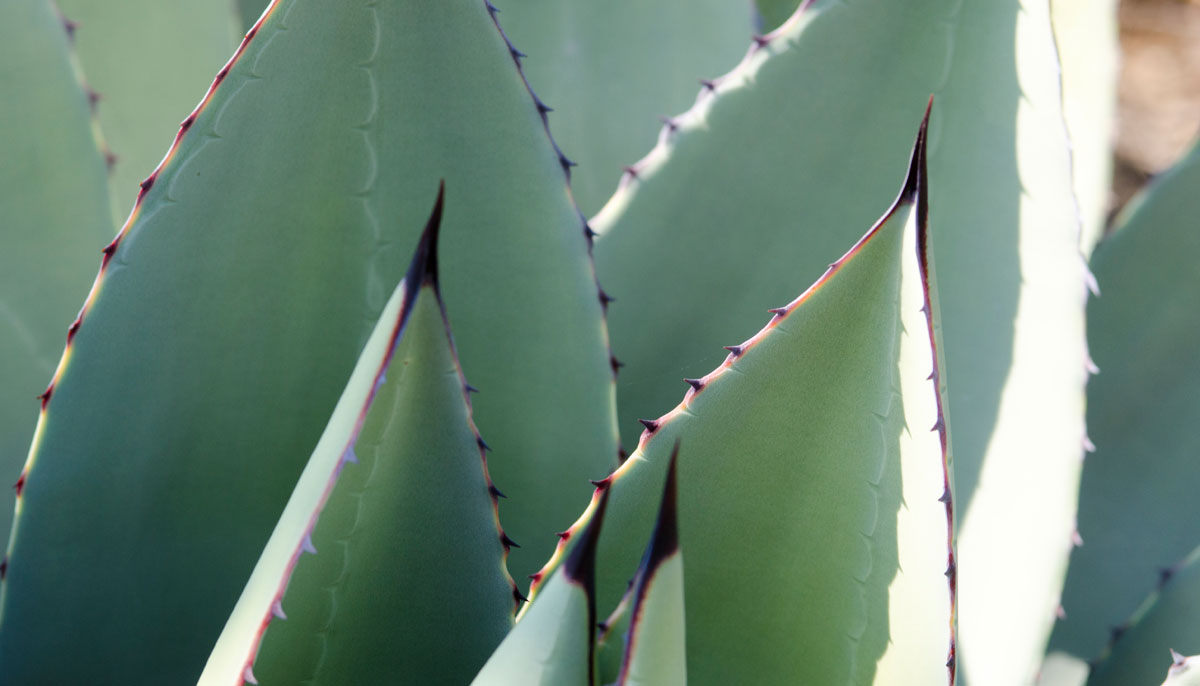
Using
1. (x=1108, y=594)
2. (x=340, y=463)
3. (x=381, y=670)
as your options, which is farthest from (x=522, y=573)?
(x=1108, y=594)

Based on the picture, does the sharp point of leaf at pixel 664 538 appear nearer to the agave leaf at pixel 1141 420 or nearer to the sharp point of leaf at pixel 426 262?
the sharp point of leaf at pixel 426 262

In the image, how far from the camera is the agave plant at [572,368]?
1.48 ft

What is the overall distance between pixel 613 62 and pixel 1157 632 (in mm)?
576

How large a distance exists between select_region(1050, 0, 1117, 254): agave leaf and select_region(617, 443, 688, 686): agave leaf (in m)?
0.58

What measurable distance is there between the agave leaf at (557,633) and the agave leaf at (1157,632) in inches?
18.7

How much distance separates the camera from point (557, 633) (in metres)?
0.33

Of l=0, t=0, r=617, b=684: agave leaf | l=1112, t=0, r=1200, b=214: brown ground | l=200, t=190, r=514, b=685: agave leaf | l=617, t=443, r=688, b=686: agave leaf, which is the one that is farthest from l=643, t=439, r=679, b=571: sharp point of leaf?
l=1112, t=0, r=1200, b=214: brown ground

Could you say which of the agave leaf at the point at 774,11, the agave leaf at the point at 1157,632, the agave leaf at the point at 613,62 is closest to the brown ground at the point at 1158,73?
the agave leaf at the point at 774,11

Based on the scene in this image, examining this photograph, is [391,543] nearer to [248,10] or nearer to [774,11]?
[248,10]

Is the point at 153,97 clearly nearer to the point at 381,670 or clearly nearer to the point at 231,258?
the point at 231,258

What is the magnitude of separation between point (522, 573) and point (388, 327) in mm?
272

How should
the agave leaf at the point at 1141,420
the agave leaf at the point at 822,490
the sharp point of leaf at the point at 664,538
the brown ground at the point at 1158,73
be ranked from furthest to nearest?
the brown ground at the point at 1158,73, the agave leaf at the point at 1141,420, the agave leaf at the point at 822,490, the sharp point of leaf at the point at 664,538

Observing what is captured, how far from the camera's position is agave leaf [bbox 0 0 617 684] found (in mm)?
536

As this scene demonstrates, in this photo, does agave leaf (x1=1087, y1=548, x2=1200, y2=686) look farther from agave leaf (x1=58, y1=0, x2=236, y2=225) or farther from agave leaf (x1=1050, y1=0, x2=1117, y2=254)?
agave leaf (x1=58, y1=0, x2=236, y2=225)
